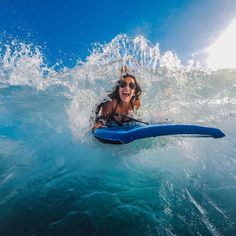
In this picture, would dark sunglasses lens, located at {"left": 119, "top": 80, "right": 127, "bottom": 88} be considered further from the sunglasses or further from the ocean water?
the ocean water

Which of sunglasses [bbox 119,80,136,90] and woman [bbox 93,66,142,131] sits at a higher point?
sunglasses [bbox 119,80,136,90]

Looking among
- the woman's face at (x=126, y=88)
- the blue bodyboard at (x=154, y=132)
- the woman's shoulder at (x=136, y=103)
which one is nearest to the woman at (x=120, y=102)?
the woman's face at (x=126, y=88)

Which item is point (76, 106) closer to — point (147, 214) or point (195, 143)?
point (195, 143)

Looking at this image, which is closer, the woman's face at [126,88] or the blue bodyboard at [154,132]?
the blue bodyboard at [154,132]

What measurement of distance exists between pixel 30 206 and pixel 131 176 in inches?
97.2

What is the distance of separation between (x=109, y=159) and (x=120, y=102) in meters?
1.68

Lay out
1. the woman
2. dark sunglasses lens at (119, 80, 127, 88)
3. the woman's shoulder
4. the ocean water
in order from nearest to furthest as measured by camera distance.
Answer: the ocean water → the woman → dark sunglasses lens at (119, 80, 127, 88) → the woman's shoulder

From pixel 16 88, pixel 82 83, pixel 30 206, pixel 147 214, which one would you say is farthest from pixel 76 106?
pixel 147 214

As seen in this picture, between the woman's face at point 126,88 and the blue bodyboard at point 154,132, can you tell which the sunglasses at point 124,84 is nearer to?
the woman's face at point 126,88

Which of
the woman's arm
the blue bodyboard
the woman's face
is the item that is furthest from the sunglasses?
the blue bodyboard

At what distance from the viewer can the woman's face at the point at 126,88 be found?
6.80m

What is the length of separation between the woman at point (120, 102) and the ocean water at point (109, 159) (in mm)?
878

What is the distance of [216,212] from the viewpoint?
467 cm

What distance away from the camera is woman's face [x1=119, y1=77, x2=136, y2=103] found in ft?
22.3
